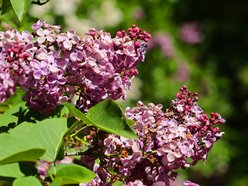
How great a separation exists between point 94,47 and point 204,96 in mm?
3656

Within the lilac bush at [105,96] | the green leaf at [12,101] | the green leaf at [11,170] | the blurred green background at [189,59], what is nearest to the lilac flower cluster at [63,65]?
the lilac bush at [105,96]

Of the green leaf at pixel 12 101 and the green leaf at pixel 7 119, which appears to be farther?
the green leaf at pixel 12 101

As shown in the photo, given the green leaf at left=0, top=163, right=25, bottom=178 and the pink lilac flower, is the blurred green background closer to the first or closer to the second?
the pink lilac flower

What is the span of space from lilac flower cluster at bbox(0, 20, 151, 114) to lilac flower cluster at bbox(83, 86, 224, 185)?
7 centimetres

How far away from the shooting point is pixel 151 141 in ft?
3.56

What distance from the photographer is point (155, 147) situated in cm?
109

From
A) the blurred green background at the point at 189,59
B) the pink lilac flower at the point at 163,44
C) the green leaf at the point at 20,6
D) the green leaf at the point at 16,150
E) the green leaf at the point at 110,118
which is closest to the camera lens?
the green leaf at the point at 16,150

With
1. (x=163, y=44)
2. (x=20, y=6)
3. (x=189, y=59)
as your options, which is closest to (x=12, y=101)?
(x=20, y=6)

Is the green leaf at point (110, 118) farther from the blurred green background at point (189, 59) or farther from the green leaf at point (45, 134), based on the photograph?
the blurred green background at point (189, 59)

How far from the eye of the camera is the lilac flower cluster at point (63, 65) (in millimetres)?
1017

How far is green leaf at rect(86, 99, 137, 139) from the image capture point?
994 mm

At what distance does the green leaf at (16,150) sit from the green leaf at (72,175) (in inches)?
1.6

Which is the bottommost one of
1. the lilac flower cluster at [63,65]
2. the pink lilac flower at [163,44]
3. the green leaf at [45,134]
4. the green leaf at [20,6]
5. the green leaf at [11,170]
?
the green leaf at [11,170]

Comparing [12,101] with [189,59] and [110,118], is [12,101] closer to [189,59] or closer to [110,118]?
[110,118]
